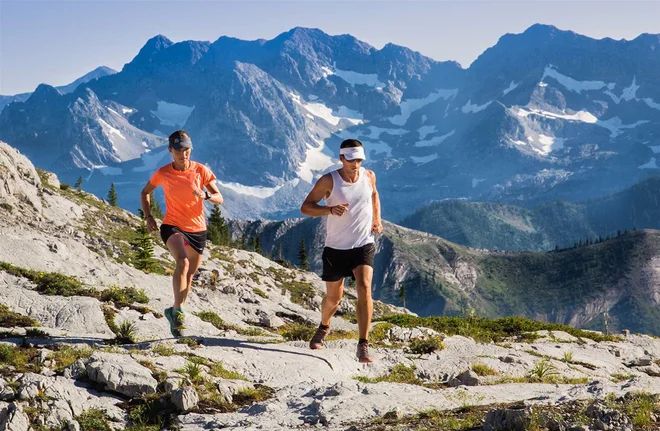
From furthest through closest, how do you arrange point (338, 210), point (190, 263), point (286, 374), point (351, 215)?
1. point (190, 263)
2. point (351, 215)
3. point (338, 210)
4. point (286, 374)

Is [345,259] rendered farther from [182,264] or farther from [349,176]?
[182,264]

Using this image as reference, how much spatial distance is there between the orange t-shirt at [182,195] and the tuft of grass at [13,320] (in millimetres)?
4261

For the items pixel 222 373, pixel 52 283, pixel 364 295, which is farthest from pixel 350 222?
pixel 52 283

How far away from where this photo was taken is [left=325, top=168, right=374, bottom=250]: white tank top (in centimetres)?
1309

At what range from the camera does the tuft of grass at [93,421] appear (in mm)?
9023

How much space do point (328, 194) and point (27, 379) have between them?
6495mm

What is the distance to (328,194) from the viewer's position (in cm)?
1330

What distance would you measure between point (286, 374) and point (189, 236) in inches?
165

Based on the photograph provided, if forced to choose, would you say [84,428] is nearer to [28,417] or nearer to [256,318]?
[28,417]

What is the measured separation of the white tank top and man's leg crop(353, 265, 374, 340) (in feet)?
1.77

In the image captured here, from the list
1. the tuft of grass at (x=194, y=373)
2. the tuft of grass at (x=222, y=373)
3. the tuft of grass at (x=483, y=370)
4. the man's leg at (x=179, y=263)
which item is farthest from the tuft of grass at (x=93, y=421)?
the tuft of grass at (x=483, y=370)

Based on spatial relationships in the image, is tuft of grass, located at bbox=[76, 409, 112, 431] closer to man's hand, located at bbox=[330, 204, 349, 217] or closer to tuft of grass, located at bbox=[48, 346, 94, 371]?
tuft of grass, located at bbox=[48, 346, 94, 371]

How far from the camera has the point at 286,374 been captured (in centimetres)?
1247

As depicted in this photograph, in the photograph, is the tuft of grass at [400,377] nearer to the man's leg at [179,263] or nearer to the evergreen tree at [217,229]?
the man's leg at [179,263]
